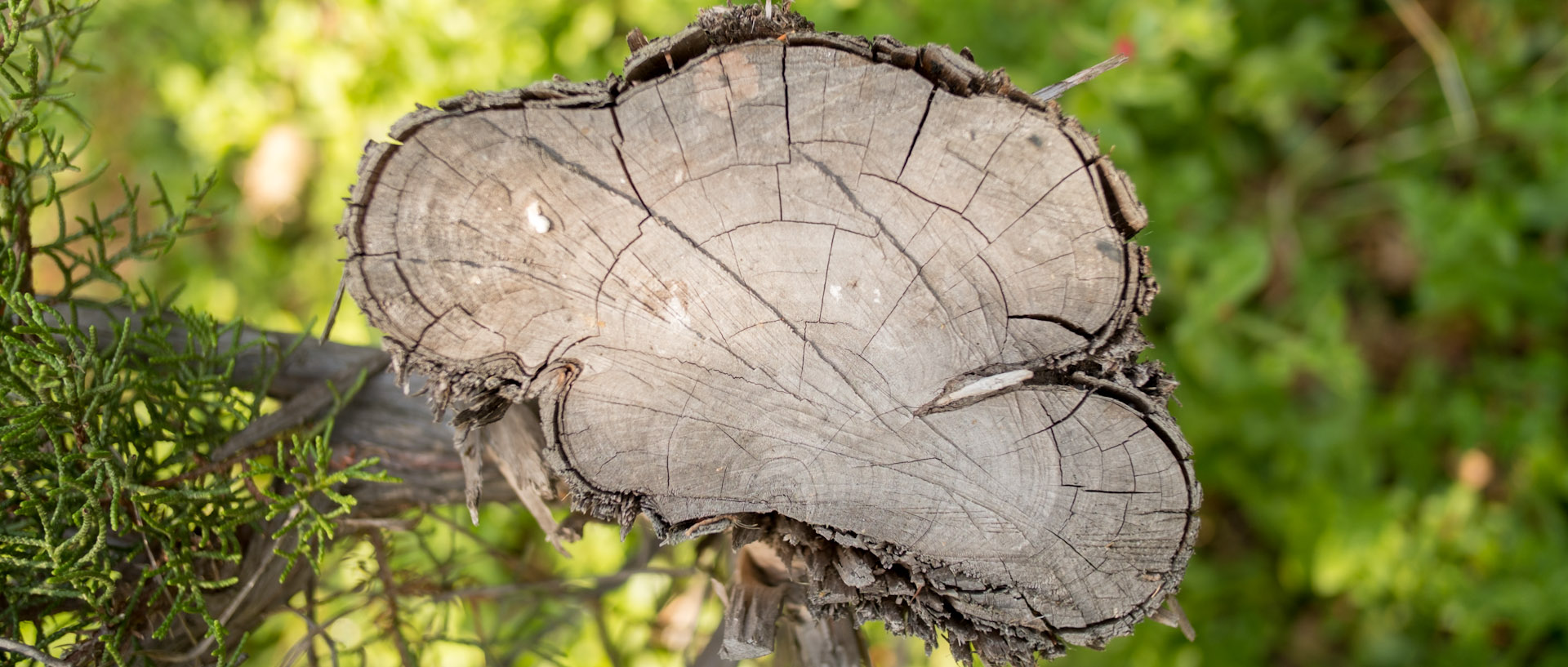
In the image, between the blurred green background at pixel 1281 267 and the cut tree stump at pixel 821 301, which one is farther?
the blurred green background at pixel 1281 267

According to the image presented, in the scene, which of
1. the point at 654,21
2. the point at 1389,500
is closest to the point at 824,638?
the point at 654,21

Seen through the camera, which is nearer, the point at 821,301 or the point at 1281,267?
the point at 821,301

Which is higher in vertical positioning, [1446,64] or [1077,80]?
[1446,64]

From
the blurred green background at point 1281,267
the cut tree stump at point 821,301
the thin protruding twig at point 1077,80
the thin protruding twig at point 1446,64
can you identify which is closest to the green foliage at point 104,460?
the cut tree stump at point 821,301

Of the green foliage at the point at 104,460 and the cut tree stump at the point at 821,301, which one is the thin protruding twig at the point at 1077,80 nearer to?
the cut tree stump at the point at 821,301

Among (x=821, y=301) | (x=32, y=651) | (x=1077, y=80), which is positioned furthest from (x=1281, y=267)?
(x=32, y=651)

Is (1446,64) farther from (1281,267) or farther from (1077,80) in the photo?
(1077,80)
